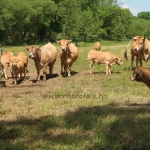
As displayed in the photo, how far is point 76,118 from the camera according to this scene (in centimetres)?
759

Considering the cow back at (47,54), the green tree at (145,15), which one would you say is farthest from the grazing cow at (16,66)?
the green tree at (145,15)

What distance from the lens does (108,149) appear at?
5.59 m

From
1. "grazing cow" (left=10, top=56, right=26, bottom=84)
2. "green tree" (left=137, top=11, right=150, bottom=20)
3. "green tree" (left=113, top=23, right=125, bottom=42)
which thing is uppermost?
"green tree" (left=137, top=11, right=150, bottom=20)

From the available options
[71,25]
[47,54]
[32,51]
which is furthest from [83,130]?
[71,25]

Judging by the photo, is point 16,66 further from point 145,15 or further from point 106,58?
point 145,15

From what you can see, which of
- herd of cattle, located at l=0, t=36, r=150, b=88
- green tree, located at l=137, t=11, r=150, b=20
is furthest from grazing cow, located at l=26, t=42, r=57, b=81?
green tree, located at l=137, t=11, r=150, b=20

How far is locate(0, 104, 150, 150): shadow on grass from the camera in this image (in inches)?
229

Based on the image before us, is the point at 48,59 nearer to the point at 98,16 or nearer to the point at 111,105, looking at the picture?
the point at 111,105

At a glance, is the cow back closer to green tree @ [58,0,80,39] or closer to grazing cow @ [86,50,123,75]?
grazing cow @ [86,50,123,75]

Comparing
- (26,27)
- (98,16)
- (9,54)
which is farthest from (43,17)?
(9,54)

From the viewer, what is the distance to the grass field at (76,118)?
5902 millimetres

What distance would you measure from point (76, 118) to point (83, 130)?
0.90 m

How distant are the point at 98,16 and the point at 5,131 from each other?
255 ft

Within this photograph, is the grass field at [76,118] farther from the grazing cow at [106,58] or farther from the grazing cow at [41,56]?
the grazing cow at [106,58]
